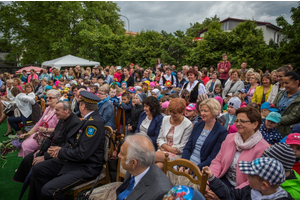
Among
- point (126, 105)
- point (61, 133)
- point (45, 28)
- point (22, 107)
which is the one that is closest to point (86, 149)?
point (61, 133)

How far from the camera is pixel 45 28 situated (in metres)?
20.4

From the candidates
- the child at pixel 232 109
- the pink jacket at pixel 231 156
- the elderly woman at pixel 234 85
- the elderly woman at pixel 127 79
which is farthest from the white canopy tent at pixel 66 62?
the pink jacket at pixel 231 156

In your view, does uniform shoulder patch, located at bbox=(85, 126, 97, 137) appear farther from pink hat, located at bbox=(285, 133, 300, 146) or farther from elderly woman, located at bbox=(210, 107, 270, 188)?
pink hat, located at bbox=(285, 133, 300, 146)

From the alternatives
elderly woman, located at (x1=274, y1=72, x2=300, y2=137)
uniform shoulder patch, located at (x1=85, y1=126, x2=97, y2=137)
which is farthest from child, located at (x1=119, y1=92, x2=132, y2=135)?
elderly woman, located at (x1=274, y1=72, x2=300, y2=137)

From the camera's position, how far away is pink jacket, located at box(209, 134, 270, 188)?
6.82ft

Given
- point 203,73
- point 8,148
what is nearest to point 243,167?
point 8,148

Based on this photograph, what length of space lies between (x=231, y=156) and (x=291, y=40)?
9.59m

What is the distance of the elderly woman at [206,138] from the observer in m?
2.57

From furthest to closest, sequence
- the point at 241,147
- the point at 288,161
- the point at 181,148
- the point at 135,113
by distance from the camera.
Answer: the point at 135,113
the point at 181,148
the point at 241,147
the point at 288,161

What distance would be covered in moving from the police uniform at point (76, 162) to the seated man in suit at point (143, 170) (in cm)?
110

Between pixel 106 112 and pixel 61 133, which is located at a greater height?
pixel 106 112

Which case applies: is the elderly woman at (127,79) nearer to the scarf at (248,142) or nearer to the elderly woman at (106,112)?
the elderly woman at (106,112)

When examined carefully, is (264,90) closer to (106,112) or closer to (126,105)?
(126,105)

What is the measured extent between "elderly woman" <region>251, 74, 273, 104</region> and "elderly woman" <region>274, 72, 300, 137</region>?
0.73 meters
